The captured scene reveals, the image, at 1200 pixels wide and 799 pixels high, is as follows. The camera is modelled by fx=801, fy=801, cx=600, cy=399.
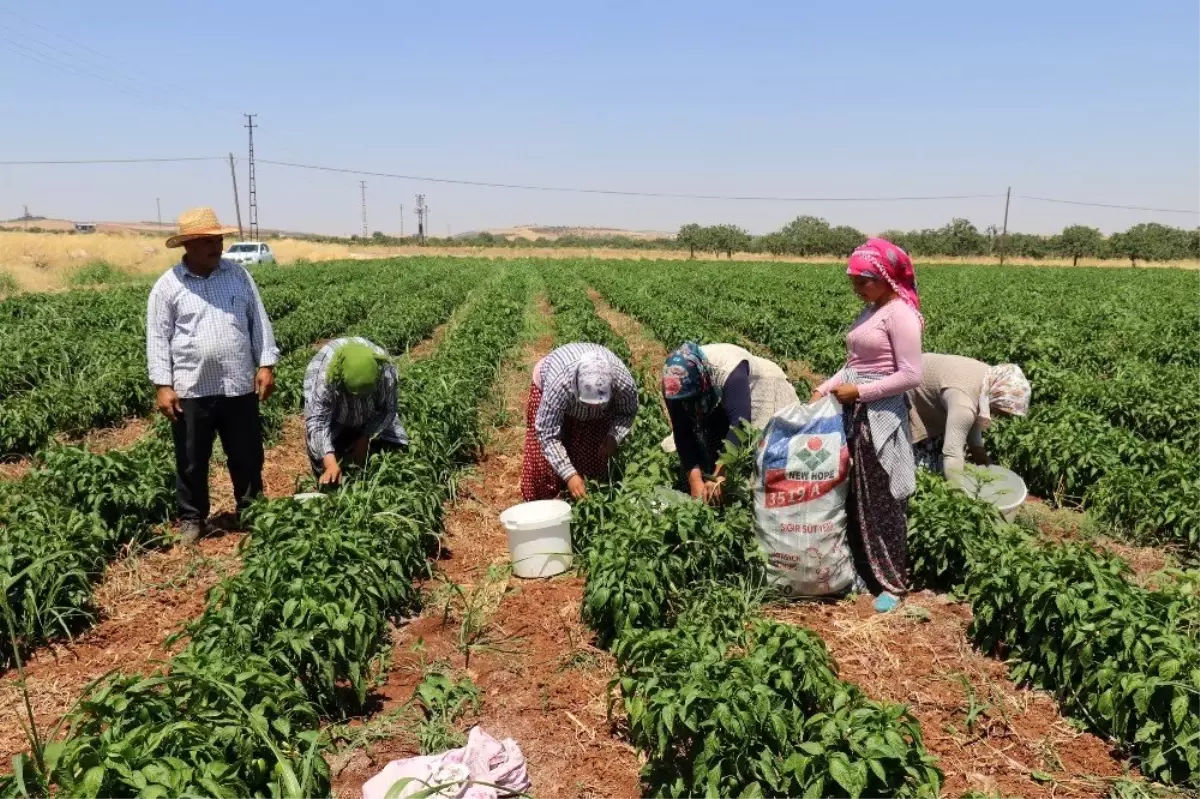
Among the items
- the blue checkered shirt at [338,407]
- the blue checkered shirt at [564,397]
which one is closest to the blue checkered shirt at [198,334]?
the blue checkered shirt at [338,407]

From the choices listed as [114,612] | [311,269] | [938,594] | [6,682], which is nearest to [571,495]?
[938,594]

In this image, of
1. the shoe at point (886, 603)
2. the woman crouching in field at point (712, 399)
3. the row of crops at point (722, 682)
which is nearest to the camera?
the row of crops at point (722, 682)

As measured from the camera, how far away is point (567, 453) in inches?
203

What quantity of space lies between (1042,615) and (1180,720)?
2.18 feet

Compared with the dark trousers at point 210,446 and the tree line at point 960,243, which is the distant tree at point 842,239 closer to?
the tree line at point 960,243

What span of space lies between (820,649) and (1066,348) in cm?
1082

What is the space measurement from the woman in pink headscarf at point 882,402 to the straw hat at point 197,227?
11.9 feet

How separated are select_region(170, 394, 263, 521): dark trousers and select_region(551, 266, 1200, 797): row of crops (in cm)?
229

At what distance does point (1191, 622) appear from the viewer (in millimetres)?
3248

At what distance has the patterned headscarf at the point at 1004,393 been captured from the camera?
16.1 ft

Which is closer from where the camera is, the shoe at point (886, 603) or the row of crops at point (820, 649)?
the row of crops at point (820, 649)

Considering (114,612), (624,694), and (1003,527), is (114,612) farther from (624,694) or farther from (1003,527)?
(1003,527)

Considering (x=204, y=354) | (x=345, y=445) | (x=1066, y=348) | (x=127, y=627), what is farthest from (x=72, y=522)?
(x=1066, y=348)

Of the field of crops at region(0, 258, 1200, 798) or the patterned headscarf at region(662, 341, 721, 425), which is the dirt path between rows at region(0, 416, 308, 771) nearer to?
the field of crops at region(0, 258, 1200, 798)
